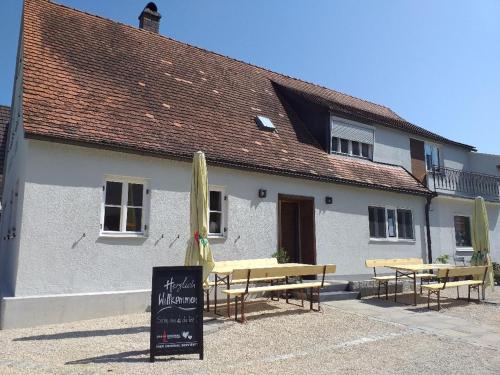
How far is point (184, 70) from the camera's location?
13.9 metres

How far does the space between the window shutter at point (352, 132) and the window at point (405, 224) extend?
292 centimetres

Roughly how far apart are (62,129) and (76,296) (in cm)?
346

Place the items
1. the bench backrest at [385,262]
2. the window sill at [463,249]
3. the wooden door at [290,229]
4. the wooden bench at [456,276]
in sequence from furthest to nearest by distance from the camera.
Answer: the window sill at [463,249] < the wooden door at [290,229] < the bench backrest at [385,262] < the wooden bench at [456,276]

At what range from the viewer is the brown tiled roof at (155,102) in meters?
9.57

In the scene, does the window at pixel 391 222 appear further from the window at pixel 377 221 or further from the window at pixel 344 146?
the window at pixel 344 146

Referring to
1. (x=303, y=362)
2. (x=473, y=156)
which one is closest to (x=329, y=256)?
(x=303, y=362)

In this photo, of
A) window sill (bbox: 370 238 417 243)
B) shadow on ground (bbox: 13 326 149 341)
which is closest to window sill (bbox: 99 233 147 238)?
shadow on ground (bbox: 13 326 149 341)

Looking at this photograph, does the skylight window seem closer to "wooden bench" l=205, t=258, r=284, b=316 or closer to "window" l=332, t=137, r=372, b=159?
"window" l=332, t=137, r=372, b=159

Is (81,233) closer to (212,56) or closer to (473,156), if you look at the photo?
(212,56)

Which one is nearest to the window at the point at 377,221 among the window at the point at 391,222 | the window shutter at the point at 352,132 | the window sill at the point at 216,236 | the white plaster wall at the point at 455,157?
the window at the point at 391,222

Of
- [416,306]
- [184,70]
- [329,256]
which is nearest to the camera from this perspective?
[416,306]

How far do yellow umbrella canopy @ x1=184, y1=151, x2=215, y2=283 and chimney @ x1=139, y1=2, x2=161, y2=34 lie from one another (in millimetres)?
9932

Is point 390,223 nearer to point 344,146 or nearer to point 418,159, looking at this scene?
point 344,146

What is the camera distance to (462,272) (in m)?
11.0
